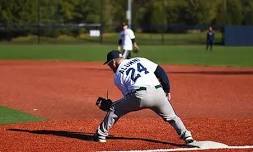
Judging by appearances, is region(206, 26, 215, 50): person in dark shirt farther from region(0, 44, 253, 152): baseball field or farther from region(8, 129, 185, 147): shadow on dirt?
region(8, 129, 185, 147): shadow on dirt

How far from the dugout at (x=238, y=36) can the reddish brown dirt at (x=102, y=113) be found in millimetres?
35637

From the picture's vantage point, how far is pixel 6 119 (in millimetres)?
12352

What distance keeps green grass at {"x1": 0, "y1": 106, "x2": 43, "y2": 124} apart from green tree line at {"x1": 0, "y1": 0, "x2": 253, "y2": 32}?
49.3 m

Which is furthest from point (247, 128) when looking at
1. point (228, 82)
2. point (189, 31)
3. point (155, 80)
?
point (189, 31)

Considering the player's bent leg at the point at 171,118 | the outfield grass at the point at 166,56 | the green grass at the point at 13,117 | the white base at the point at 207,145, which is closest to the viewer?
the white base at the point at 207,145

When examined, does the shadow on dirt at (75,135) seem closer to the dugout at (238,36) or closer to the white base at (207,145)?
the white base at (207,145)

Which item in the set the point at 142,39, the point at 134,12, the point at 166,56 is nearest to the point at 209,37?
the point at 166,56

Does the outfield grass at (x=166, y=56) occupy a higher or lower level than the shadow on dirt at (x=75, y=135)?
lower

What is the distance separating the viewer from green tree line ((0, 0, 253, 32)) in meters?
64.8

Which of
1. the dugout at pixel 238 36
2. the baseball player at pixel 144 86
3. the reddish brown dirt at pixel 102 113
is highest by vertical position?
the baseball player at pixel 144 86

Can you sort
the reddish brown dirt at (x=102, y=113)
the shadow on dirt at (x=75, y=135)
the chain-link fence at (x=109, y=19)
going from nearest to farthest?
the reddish brown dirt at (x=102, y=113) < the shadow on dirt at (x=75, y=135) < the chain-link fence at (x=109, y=19)

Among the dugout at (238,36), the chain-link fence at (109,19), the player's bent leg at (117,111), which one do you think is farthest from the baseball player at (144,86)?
the chain-link fence at (109,19)

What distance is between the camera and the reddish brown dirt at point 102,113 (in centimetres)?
949

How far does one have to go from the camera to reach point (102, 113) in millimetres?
13484
